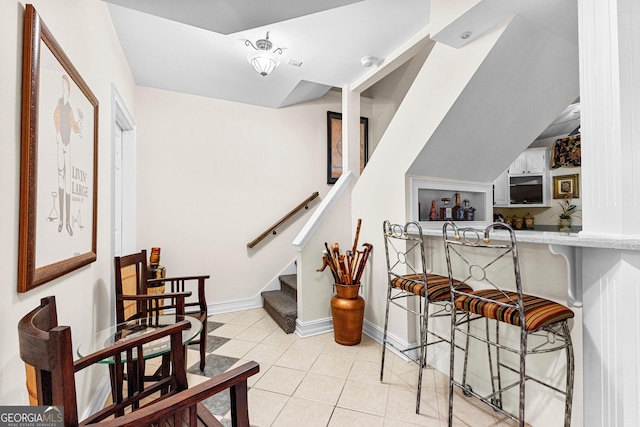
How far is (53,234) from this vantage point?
1206mm

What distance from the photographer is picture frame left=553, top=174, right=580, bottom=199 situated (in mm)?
4594

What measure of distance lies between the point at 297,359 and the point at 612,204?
2161 millimetres

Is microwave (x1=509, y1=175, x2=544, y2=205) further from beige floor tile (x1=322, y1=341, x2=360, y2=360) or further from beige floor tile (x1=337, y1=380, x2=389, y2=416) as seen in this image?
beige floor tile (x1=337, y1=380, x2=389, y2=416)

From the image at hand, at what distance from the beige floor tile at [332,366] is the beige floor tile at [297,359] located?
50 millimetres

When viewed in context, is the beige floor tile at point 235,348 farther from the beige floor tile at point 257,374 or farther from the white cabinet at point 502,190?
the white cabinet at point 502,190

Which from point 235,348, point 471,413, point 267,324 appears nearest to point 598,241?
point 471,413

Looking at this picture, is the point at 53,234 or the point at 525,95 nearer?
the point at 53,234

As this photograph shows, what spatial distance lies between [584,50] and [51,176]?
2278 millimetres

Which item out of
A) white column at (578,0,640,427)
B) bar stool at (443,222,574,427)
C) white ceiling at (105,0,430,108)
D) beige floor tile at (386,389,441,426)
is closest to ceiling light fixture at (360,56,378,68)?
white ceiling at (105,0,430,108)

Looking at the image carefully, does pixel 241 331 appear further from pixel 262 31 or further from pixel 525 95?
pixel 525 95

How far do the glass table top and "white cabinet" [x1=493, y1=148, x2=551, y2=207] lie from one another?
16.9 ft

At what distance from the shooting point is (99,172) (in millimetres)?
1883

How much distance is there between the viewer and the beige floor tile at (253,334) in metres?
2.79

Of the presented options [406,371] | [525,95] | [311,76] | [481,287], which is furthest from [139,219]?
[525,95]
